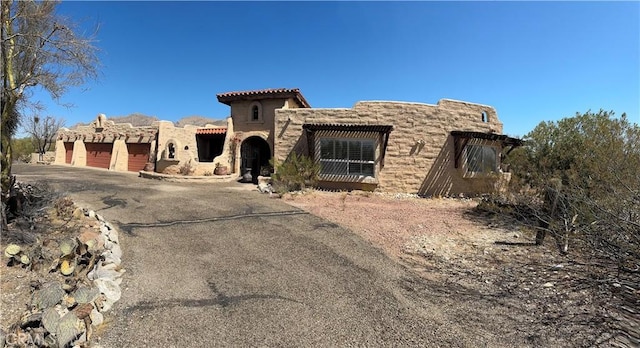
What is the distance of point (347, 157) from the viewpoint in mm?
14492

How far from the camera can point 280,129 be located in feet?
50.6

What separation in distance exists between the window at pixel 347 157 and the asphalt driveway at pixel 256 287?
247 inches

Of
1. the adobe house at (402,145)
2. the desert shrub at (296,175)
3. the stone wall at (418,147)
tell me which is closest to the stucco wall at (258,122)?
the adobe house at (402,145)

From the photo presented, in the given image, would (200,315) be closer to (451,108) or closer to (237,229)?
(237,229)

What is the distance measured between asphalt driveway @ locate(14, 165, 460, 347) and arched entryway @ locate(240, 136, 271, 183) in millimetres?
10573

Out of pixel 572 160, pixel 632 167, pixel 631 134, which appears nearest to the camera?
pixel 632 167

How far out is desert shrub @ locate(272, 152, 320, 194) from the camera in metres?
13.3

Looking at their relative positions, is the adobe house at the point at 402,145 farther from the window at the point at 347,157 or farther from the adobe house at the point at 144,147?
the adobe house at the point at 144,147

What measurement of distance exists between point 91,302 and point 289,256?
3.18m

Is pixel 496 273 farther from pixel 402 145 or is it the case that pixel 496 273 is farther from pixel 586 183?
pixel 402 145

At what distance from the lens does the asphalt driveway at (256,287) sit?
11.9ft

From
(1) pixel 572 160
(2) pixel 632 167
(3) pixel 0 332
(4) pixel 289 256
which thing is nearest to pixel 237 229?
(4) pixel 289 256

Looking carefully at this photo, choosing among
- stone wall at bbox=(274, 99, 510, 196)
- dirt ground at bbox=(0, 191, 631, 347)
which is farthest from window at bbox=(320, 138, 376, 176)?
dirt ground at bbox=(0, 191, 631, 347)

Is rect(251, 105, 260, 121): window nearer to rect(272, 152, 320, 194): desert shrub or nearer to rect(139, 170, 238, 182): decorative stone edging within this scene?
rect(139, 170, 238, 182): decorative stone edging
